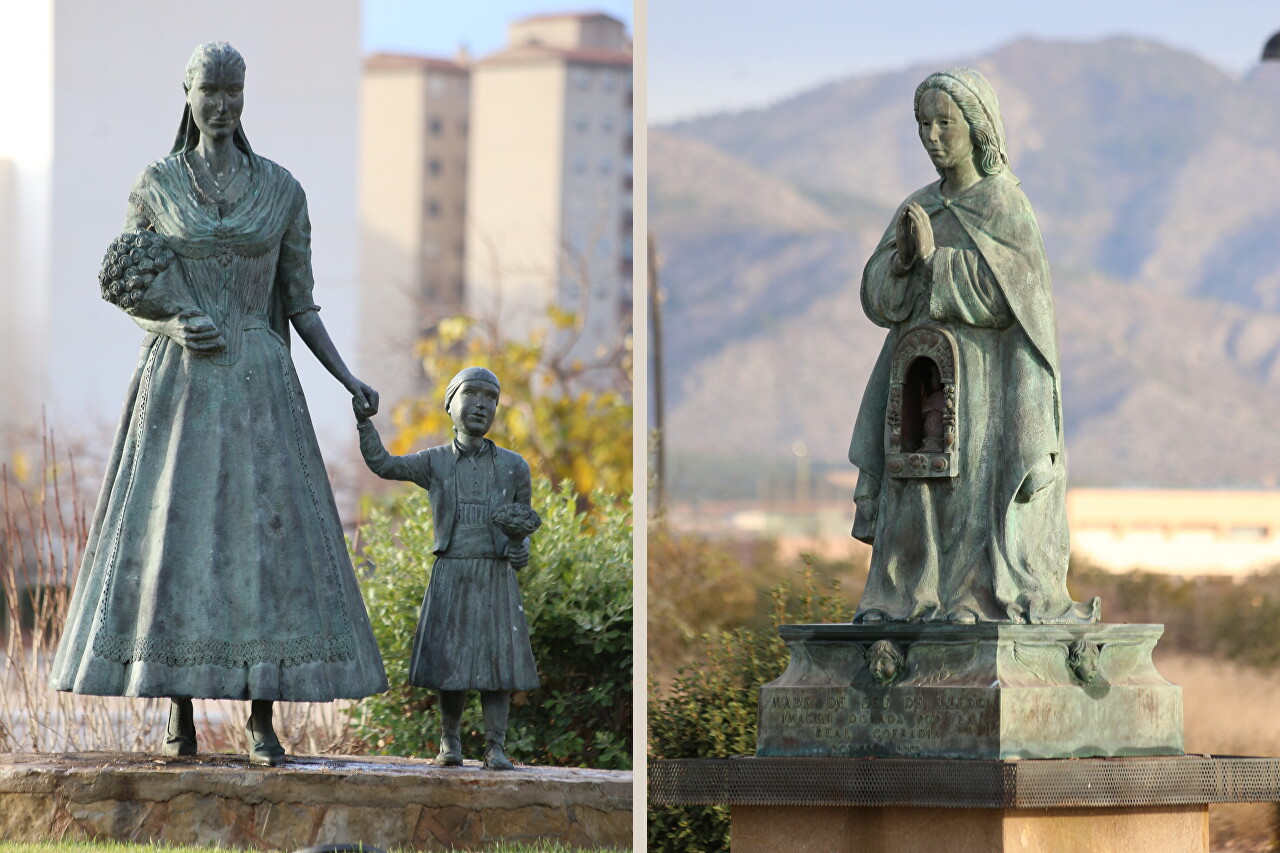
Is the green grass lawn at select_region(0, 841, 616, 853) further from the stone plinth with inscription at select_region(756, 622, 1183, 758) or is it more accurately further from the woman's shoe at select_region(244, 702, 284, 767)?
the stone plinth with inscription at select_region(756, 622, 1183, 758)

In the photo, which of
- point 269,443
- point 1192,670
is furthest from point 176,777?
point 1192,670

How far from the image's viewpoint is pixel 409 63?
63344mm

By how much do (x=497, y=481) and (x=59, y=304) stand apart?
72.4 feet

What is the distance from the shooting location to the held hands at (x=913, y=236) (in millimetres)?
7434

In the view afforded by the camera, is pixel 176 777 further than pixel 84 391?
No

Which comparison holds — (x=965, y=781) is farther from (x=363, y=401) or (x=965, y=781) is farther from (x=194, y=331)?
(x=194, y=331)

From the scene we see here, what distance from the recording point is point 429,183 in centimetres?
6369

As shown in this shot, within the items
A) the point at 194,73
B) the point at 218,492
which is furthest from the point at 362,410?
the point at 194,73

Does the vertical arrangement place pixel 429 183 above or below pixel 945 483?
above

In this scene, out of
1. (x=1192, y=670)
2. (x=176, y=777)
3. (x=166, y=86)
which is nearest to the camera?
(x=176, y=777)

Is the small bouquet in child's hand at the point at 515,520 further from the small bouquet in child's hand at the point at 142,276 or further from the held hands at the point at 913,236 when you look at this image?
the held hands at the point at 913,236

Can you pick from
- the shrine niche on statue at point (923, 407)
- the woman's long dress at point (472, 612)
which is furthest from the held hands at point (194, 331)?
the shrine niche on statue at point (923, 407)

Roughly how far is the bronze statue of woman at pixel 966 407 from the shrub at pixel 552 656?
2.42 m

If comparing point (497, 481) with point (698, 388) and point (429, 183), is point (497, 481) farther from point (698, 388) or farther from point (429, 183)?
point (429, 183)
